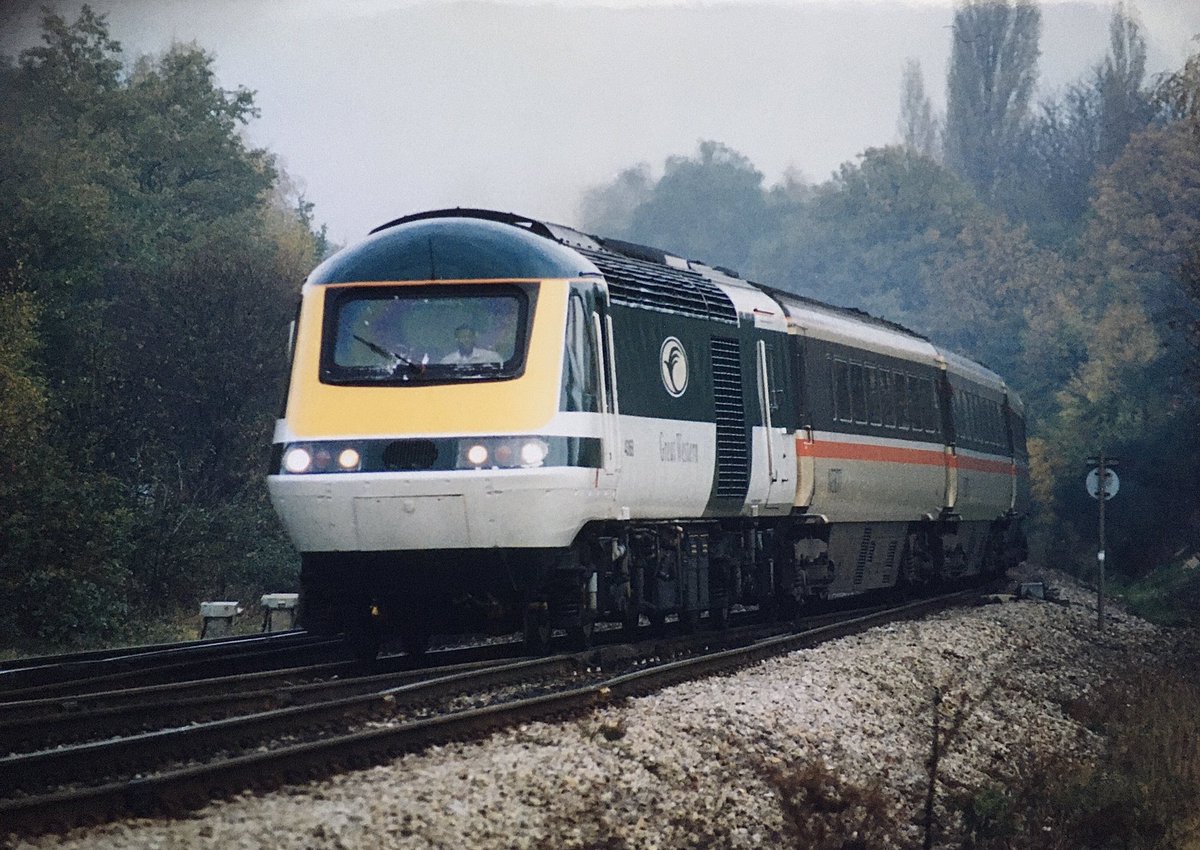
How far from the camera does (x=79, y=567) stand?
24125 millimetres

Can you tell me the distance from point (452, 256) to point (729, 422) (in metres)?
3.59

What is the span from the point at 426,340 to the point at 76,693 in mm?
3366

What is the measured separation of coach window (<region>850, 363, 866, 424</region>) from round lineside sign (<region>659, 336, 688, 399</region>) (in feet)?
16.1

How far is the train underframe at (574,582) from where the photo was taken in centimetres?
1169

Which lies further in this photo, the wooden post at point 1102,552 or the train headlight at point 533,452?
the wooden post at point 1102,552

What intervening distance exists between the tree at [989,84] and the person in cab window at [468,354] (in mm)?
84513

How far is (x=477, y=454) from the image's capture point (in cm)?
1129

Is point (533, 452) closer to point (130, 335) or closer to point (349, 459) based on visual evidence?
point (349, 459)

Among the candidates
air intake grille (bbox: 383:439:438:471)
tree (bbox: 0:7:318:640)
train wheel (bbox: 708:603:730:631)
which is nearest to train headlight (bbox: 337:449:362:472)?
air intake grille (bbox: 383:439:438:471)

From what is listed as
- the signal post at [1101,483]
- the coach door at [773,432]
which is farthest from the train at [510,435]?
the signal post at [1101,483]

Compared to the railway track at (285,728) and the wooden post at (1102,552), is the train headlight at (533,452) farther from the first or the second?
the wooden post at (1102,552)

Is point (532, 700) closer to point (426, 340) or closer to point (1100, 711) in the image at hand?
point (426, 340)

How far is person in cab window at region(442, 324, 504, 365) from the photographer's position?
1162cm

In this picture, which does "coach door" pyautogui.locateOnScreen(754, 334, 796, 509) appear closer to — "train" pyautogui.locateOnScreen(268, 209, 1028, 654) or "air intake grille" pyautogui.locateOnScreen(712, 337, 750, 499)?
"train" pyautogui.locateOnScreen(268, 209, 1028, 654)
